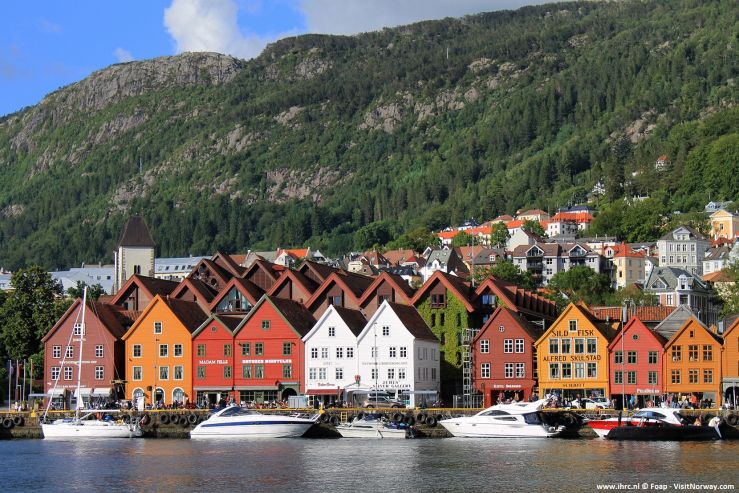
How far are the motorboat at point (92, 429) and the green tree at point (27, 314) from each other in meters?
32.2

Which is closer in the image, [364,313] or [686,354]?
[686,354]

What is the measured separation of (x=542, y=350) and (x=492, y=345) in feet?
15.3

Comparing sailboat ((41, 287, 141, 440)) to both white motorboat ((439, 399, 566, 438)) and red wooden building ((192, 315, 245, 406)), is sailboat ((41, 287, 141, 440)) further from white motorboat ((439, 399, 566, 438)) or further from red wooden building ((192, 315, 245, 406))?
white motorboat ((439, 399, 566, 438))

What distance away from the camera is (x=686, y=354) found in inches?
4685

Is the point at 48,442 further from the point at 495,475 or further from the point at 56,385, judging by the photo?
the point at 495,475

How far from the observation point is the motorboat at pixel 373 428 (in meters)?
103

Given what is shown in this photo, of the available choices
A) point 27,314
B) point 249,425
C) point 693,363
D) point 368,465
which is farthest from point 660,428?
point 27,314

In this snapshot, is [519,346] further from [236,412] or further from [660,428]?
[236,412]

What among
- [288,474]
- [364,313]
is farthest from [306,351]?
[288,474]

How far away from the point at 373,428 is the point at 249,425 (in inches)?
374

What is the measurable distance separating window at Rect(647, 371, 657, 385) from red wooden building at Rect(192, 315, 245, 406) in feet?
124

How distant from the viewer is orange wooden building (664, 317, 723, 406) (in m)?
118

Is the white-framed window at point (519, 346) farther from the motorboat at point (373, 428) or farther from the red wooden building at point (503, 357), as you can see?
the motorboat at point (373, 428)

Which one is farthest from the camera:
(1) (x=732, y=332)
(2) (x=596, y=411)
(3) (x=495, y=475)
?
(1) (x=732, y=332)
